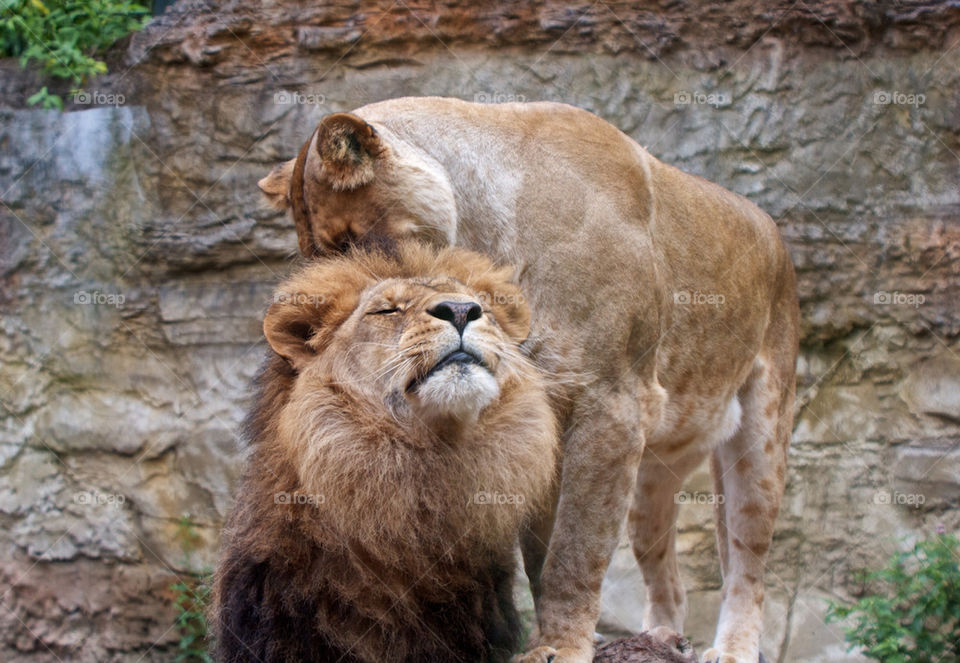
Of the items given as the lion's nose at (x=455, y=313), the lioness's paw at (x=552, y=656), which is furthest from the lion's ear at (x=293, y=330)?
the lioness's paw at (x=552, y=656)

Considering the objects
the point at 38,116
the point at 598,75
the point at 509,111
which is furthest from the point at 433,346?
the point at 38,116

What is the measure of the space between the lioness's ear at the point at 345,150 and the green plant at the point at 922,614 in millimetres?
3471

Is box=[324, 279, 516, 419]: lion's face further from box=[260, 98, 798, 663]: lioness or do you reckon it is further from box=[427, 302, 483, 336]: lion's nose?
box=[260, 98, 798, 663]: lioness

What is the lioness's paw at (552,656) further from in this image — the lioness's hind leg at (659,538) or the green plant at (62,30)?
the green plant at (62,30)

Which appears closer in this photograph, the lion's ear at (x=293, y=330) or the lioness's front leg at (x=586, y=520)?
the lion's ear at (x=293, y=330)

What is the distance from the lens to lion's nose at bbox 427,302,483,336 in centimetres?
303

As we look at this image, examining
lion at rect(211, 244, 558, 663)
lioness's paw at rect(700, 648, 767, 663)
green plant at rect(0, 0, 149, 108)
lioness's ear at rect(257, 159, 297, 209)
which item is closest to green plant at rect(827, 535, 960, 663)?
lioness's paw at rect(700, 648, 767, 663)

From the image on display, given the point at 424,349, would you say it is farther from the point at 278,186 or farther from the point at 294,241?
the point at 294,241

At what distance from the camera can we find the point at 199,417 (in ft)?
23.1

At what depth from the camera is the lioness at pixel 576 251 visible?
3793 mm

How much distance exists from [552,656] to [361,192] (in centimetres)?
166

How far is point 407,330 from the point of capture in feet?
10.0

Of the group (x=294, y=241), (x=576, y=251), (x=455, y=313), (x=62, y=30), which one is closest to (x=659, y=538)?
(x=576, y=251)

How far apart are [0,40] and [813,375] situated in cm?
565
